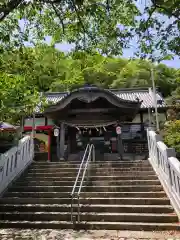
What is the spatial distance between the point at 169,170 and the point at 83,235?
10.5 ft

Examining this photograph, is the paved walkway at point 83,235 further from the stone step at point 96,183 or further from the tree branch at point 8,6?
the tree branch at point 8,6

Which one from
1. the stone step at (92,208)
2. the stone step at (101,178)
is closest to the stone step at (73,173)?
the stone step at (101,178)

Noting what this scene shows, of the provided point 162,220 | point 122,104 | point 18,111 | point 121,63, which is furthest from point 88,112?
point 121,63

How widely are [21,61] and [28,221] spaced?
5358mm

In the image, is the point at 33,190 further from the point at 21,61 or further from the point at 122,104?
the point at 122,104

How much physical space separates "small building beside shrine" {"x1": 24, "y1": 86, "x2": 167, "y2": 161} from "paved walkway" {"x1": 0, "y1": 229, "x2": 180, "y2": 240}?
721 centimetres

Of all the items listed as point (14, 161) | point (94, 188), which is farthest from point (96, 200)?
point (14, 161)

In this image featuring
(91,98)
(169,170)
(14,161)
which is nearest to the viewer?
(169,170)

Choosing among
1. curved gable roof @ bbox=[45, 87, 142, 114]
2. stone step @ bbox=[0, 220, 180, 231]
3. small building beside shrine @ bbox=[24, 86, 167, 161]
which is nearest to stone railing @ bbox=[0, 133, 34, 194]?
stone step @ bbox=[0, 220, 180, 231]

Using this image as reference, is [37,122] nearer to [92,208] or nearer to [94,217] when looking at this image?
[92,208]

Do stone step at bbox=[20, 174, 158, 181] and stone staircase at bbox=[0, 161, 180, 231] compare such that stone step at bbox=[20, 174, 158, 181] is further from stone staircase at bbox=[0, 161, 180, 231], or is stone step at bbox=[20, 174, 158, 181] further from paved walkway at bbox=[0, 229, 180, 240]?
paved walkway at bbox=[0, 229, 180, 240]

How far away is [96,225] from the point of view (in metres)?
6.05

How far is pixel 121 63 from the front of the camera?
41.5m

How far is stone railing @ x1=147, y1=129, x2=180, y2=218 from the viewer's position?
632 centimetres
